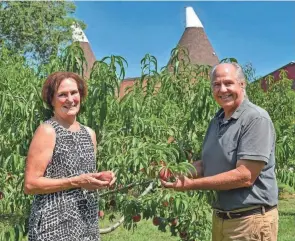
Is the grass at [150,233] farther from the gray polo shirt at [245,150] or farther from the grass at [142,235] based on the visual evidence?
the gray polo shirt at [245,150]

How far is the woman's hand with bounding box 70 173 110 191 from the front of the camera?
219 cm

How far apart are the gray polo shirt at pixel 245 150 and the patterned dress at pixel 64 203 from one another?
23.5 inches

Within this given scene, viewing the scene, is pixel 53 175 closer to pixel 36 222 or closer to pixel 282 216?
pixel 36 222

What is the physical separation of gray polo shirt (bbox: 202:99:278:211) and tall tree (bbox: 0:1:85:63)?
1982cm

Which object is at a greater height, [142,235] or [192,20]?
[192,20]

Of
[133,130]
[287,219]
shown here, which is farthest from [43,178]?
[287,219]

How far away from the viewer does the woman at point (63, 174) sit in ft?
7.31

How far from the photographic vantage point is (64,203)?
7.57 feet

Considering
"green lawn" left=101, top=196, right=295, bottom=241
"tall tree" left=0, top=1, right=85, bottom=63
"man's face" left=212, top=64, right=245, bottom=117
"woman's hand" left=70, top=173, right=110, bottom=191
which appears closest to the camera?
"woman's hand" left=70, top=173, right=110, bottom=191

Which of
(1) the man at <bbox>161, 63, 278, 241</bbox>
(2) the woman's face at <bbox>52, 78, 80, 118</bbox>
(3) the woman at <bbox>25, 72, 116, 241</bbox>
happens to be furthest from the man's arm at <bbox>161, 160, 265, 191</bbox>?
(2) the woman's face at <bbox>52, 78, 80, 118</bbox>

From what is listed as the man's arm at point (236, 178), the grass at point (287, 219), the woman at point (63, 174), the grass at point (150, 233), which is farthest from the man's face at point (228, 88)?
the grass at point (287, 219)

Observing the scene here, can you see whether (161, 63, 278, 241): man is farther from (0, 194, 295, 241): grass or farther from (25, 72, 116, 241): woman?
(0, 194, 295, 241): grass

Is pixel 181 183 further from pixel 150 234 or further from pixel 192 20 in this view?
pixel 192 20

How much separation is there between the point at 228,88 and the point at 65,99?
727 millimetres
